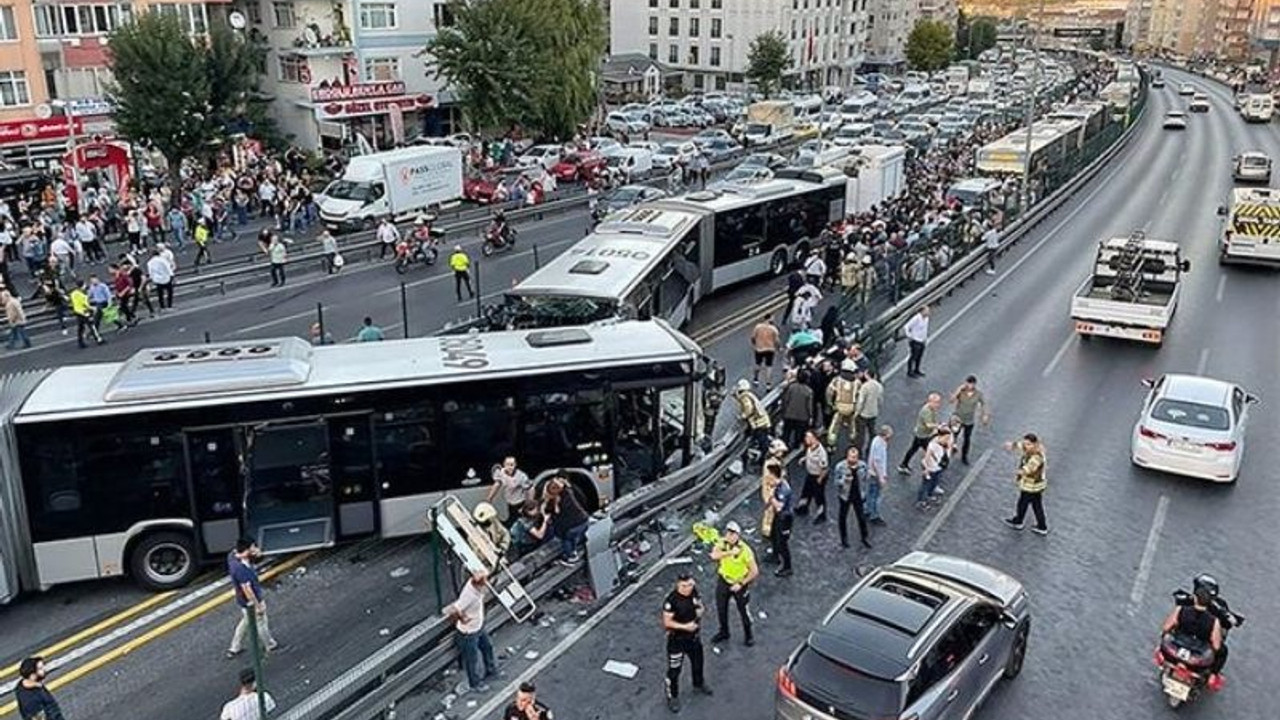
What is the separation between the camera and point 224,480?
14.6 metres

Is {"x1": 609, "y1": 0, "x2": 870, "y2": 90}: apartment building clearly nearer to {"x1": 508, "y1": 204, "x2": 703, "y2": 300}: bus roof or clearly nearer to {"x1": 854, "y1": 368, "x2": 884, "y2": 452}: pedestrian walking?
{"x1": 508, "y1": 204, "x2": 703, "y2": 300}: bus roof

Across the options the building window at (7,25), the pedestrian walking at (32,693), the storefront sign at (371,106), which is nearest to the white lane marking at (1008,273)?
the pedestrian walking at (32,693)

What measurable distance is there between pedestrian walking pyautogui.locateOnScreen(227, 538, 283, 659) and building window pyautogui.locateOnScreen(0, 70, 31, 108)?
41099mm

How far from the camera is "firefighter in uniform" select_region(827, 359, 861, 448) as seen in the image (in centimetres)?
1825

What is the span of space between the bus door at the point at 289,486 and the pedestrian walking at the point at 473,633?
322cm

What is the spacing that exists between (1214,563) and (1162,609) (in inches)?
75.2

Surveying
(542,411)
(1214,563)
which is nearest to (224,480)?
(542,411)

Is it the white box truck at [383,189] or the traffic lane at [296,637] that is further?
the white box truck at [383,189]

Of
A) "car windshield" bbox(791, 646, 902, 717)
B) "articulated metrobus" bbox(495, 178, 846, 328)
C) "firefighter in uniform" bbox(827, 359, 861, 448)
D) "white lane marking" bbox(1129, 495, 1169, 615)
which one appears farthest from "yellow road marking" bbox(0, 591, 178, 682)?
"white lane marking" bbox(1129, 495, 1169, 615)

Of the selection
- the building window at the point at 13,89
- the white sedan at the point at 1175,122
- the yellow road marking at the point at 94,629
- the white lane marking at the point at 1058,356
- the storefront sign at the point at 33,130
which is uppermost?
the building window at the point at 13,89

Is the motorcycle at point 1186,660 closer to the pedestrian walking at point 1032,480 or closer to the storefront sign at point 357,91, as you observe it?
the pedestrian walking at point 1032,480

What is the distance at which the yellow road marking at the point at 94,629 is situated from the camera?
509 inches

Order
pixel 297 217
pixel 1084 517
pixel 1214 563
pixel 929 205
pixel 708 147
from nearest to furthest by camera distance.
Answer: pixel 1214 563
pixel 1084 517
pixel 929 205
pixel 297 217
pixel 708 147

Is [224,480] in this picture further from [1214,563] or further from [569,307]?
[1214,563]
